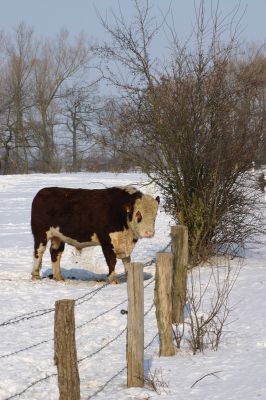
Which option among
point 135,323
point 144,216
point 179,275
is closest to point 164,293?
point 135,323

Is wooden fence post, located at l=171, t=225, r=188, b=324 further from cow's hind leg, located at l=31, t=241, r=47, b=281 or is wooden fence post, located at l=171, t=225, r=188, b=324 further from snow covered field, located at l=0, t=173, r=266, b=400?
cow's hind leg, located at l=31, t=241, r=47, b=281

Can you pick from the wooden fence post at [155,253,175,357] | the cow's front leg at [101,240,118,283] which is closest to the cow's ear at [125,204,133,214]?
the cow's front leg at [101,240,118,283]

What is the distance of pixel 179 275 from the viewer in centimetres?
814

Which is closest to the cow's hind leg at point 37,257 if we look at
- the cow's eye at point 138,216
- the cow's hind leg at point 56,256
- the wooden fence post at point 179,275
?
the cow's hind leg at point 56,256

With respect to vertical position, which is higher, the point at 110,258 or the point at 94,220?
the point at 94,220

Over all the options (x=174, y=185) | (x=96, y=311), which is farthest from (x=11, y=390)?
(x=174, y=185)

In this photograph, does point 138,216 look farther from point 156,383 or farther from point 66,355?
point 66,355

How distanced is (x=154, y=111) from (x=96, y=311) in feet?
14.7

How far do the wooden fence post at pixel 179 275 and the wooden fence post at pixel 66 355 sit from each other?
322 cm

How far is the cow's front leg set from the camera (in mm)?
11492

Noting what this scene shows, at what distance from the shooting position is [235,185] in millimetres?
12656

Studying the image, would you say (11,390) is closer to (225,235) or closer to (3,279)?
(3,279)

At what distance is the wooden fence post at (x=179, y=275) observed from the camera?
8.14 metres

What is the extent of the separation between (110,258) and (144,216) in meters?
0.93
